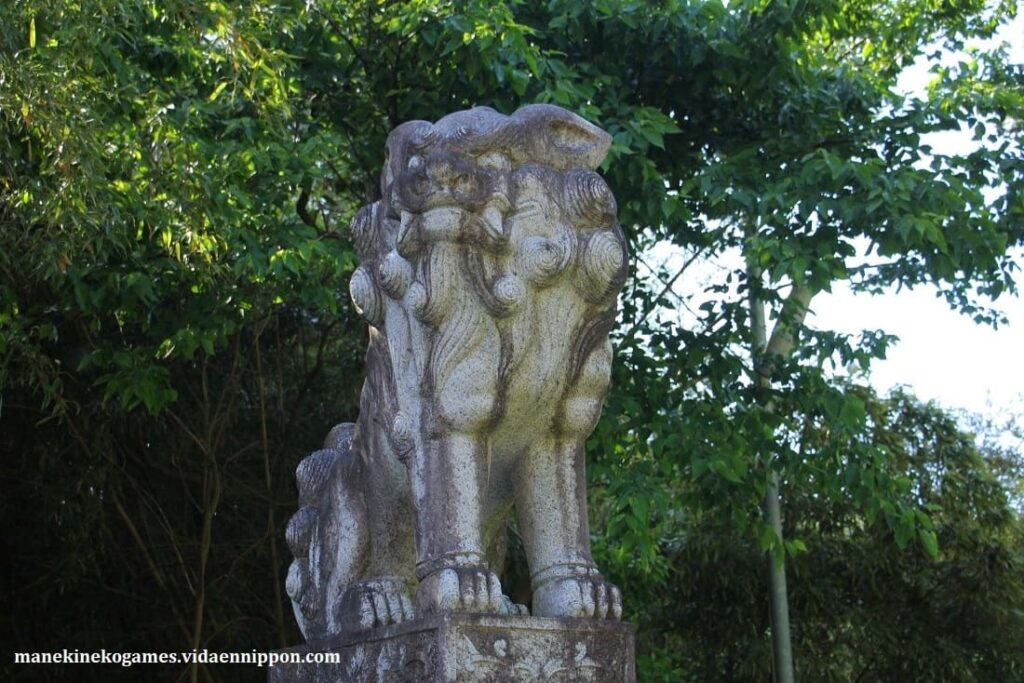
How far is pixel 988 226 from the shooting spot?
547cm

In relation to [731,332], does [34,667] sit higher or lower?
lower

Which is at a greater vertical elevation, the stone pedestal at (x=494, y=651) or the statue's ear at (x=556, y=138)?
the statue's ear at (x=556, y=138)

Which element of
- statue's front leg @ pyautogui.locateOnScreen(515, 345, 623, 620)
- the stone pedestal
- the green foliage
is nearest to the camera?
the stone pedestal

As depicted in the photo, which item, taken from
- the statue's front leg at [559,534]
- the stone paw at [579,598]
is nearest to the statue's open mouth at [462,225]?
the statue's front leg at [559,534]

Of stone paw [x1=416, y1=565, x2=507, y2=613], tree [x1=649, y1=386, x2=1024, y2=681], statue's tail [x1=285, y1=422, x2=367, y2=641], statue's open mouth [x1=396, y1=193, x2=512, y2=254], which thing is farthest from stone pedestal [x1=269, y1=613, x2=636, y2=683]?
tree [x1=649, y1=386, x2=1024, y2=681]

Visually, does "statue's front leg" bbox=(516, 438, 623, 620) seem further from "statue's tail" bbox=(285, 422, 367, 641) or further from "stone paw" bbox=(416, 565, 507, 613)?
"statue's tail" bbox=(285, 422, 367, 641)

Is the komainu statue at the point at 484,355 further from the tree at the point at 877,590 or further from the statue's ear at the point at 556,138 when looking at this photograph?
the tree at the point at 877,590

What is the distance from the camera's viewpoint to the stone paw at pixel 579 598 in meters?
3.05

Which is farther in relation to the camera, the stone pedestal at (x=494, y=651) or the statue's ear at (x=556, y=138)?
the statue's ear at (x=556, y=138)

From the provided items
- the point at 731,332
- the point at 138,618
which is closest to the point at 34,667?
the point at 138,618

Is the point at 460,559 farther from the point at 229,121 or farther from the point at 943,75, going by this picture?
the point at 943,75

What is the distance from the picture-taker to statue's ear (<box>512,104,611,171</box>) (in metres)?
3.22

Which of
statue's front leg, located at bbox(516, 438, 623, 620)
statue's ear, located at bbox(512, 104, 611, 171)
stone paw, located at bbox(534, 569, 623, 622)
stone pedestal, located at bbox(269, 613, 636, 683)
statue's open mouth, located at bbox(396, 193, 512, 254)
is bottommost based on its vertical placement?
stone pedestal, located at bbox(269, 613, 636, 683)

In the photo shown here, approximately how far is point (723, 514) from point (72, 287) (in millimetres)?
2870
